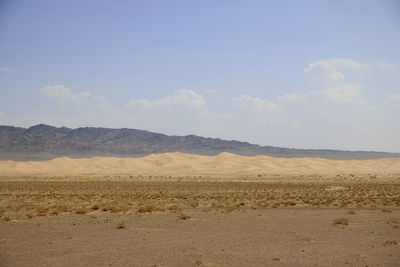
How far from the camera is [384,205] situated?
28062 millimetres

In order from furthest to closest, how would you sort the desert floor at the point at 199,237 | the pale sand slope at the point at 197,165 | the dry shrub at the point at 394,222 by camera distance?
1. the pale sand slope at the point at 197,165
2. the dry shrub at the point at 394,222
3. the desert floor at the point at 199,237

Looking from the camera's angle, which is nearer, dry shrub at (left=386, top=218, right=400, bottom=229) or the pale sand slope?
dry shrub at (left=386, top=218, right=400, bottom=229)

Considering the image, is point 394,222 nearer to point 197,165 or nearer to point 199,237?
point 199,237

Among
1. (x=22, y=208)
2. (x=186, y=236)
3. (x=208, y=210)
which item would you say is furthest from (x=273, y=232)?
(x=22, y=208)

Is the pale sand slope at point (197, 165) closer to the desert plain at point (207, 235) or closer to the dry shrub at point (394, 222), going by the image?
the desert plain at point (207, 235)

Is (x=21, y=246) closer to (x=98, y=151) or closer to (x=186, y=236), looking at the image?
(x=186, y=236)

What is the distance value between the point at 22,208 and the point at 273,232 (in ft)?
52.8

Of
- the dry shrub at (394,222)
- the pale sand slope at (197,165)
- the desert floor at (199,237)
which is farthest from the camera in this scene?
the pale sand slope at (197,165)

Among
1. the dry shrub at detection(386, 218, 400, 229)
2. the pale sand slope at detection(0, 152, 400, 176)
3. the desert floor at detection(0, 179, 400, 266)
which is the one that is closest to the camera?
the desert floor at detection(0, 179, 400, 266)

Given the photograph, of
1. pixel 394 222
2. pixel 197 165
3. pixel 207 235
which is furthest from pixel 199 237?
pixel 197 165

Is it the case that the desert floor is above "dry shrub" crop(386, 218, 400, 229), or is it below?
below

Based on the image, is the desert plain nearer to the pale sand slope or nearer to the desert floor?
the desert floor

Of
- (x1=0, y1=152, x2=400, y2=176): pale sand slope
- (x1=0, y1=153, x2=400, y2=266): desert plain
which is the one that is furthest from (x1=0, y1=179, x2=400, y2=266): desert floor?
(x1=0, y1=152, x2=400, y2=176): pale sand slope

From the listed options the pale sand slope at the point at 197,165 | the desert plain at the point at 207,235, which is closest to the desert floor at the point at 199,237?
the desert plain at the point at 207,235
